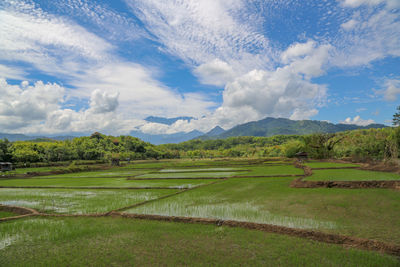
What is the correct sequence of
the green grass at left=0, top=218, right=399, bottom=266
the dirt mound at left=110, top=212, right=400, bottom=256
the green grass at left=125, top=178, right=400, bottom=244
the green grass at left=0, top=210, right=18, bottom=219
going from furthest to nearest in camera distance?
1. the green grass at left=0, top=210, right=18, bottom=219
2. the green grass at left=125, top=178, right=400, bottom=244
3. the dirt mound at left=110, top=212, right=400, bottom=256
4. the green grass at left=0, top=218, right=399, bottom=266

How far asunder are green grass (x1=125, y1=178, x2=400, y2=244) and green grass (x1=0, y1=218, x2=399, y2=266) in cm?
145

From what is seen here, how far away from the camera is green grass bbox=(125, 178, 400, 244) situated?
7935mm

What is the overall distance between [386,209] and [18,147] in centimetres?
8691

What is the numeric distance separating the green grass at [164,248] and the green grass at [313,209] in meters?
1.45

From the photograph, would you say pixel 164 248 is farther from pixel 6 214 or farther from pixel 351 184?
pixel 351 184

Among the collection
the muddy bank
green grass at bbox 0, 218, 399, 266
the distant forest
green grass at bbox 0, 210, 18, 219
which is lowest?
green grass at bbox 0, 210, 18, 219

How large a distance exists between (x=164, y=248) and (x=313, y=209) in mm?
7228

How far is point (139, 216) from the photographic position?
10992 mm

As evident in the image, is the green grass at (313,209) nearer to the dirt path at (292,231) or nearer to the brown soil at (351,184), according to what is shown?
the dirt path at (292,231)

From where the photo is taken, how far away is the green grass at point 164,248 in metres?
6.11

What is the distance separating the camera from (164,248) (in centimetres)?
725

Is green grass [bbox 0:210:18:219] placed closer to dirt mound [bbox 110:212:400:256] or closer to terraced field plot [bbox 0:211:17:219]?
terraced field plot [bbox 0:211:17:219]

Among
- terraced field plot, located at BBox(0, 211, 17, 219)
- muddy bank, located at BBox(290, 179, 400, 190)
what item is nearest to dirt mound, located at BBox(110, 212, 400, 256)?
terraced field plot, located at BBox(0, 211, 17, 219)

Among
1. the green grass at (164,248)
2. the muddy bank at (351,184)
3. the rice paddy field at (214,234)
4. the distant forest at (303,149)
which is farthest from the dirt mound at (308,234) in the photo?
the distant forest at (303,149)
